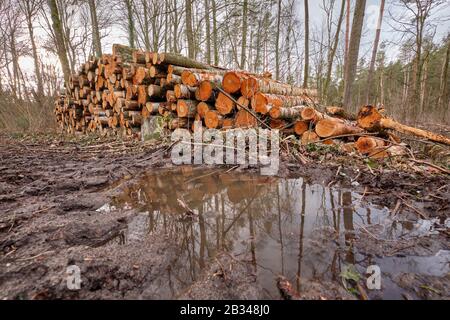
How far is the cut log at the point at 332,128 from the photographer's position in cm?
366

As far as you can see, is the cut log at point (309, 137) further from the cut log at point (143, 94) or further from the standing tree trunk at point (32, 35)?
the standing tree trunk at point (32, 35)

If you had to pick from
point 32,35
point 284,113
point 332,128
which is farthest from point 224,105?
point 32,35

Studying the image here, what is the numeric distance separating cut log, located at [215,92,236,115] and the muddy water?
6.62 feet

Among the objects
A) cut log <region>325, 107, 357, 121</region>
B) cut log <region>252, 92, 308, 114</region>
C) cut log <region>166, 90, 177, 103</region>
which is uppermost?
cut log <region>166, 90, 177, 103</region>

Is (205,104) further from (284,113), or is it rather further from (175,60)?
(284,113)

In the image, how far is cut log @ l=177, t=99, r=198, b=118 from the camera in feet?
14.5

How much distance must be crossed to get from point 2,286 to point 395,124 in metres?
4.83

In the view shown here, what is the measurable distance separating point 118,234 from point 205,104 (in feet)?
10.9

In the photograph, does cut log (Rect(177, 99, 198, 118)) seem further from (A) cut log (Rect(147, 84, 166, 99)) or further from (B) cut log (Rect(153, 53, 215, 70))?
(B) cut log (Rect(153, 53, 215, 70))

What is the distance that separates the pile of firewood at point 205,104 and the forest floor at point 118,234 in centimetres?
103

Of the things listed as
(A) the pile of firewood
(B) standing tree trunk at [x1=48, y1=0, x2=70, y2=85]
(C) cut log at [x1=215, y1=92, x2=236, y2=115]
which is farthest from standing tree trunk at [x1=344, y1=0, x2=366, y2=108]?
(B) standing tree trunk at [x1=48, y1=0, x2=70, y2=85]

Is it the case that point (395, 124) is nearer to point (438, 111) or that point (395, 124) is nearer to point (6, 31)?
point (6, 31)

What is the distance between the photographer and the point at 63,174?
276cm

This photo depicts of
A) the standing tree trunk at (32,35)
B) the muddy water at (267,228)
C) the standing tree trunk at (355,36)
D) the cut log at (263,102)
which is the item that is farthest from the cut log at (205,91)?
the standing tree trunk at (32,35)
